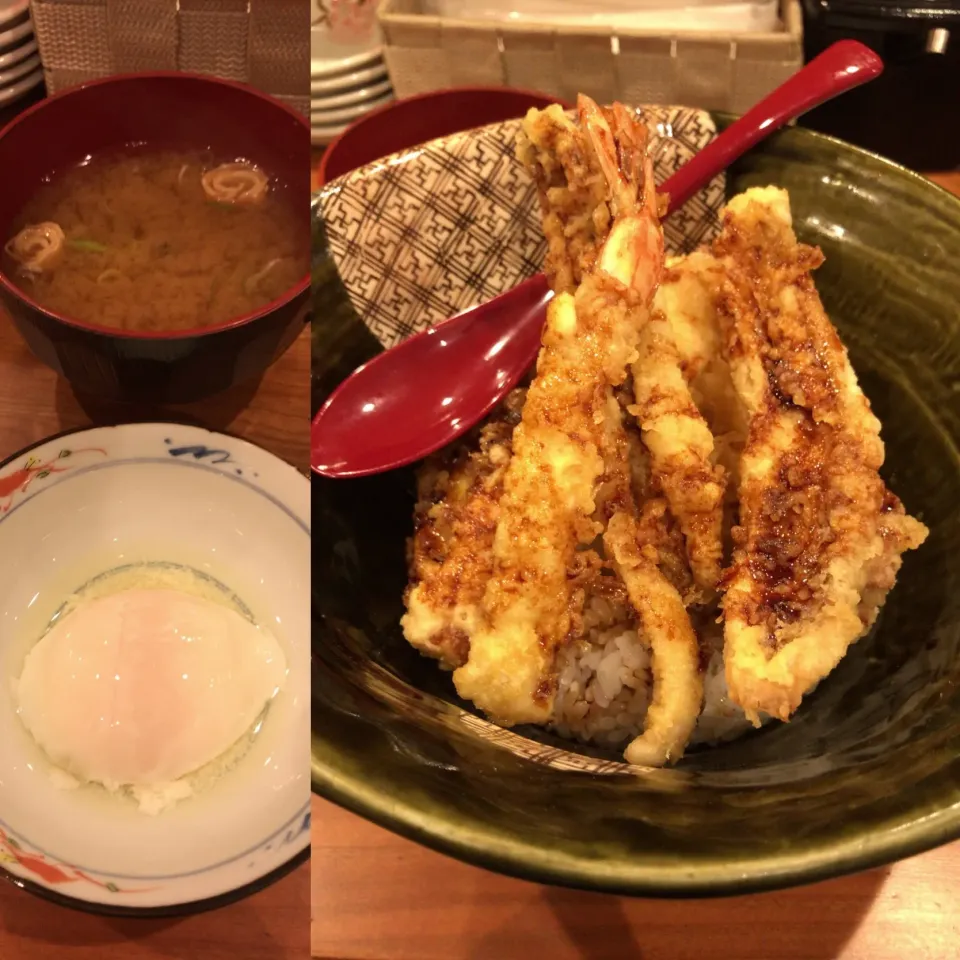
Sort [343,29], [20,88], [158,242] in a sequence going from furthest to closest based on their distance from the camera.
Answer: [343,29]
[20,88]
[158,242]

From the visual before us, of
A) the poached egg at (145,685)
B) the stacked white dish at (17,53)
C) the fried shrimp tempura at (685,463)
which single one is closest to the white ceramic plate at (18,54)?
the stacked white dish at (17,53)

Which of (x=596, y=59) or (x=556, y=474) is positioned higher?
(x=596, y=59)

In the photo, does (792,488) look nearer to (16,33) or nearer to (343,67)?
(343,67)

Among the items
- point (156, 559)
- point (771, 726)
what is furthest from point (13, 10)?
point (771, 726)

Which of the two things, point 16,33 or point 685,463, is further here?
point 16,33

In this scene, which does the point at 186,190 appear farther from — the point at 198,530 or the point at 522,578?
the point at 522,578

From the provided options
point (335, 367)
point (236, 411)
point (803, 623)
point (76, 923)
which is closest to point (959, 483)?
point (803, 623)

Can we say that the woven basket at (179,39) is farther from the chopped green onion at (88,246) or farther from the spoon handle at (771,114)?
the spoon handle at (771,114)
